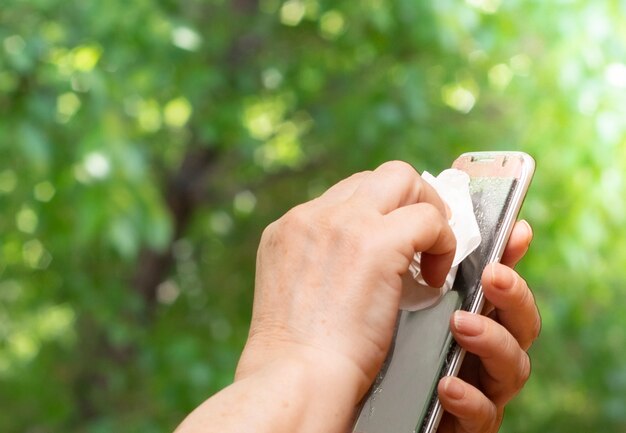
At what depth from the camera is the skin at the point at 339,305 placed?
2.81 ft

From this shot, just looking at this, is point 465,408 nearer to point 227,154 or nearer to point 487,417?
point 487,417

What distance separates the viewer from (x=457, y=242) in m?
0.95

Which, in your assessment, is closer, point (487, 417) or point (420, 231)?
point (420, 231)

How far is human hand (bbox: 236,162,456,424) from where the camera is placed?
0.87m

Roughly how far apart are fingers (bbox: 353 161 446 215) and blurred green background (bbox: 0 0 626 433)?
4.54ft

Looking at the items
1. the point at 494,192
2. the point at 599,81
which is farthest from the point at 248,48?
the point at 494,192

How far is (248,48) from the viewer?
3475 millimetres

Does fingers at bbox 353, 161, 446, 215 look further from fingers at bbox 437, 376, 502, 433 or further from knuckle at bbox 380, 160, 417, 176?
fingers at bbox 437, 376, 502, 433

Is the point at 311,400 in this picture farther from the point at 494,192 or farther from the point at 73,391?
the point at 73,391

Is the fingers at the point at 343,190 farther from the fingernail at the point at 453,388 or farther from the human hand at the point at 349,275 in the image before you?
the fingernail at the point at 453,388

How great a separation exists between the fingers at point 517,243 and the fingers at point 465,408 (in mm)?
122

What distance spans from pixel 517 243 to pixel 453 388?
0.47 feet

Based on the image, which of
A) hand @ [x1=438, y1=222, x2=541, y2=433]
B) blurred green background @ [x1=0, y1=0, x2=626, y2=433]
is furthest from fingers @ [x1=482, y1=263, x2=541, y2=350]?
blurred green background @ [x1=0, y1=0, x2=626, y2=433]

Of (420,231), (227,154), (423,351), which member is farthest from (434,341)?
(227,154)
